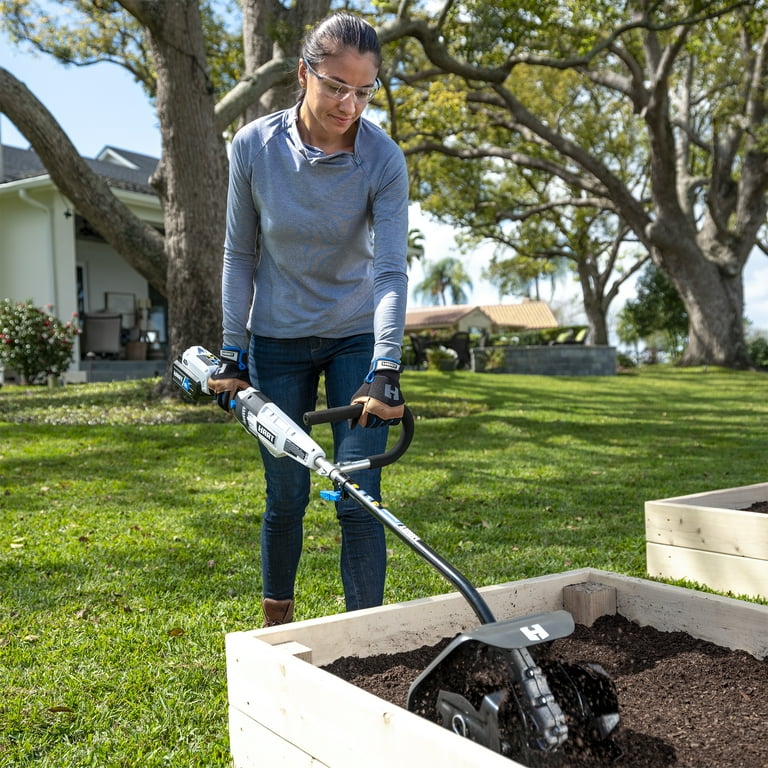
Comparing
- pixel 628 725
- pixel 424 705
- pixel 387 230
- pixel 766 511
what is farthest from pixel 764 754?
pixel 766 511

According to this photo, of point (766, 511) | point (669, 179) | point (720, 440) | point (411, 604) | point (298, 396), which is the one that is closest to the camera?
point (411, 604)

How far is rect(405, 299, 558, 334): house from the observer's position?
44625 mm

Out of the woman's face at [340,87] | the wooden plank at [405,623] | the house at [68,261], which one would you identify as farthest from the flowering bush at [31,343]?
the wooden plank at [405,623]

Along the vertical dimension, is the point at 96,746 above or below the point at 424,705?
below

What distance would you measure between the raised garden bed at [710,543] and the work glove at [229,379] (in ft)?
6.81

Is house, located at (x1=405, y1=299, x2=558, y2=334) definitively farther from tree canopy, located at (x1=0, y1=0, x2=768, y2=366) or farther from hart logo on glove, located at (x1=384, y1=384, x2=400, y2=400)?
hart logo on glove, located at (x1=384, y1=384, x2=400, y2=400)

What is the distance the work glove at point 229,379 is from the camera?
254cm

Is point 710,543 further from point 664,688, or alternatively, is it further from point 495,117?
point 495,117

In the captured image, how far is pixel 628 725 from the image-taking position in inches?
77.6

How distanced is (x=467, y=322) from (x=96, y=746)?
157ft

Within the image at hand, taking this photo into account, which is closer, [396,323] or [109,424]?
[396,323]

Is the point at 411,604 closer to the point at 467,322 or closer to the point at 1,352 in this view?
the point at 1,352

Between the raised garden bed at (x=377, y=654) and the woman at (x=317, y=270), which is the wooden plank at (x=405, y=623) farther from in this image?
the woman at (x=317, y=270)

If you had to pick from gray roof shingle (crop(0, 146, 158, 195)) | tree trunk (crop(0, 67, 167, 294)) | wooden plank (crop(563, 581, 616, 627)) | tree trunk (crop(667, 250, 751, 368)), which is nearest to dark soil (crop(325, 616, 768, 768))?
wooden plank (crop(563, 581, 616, 627))
